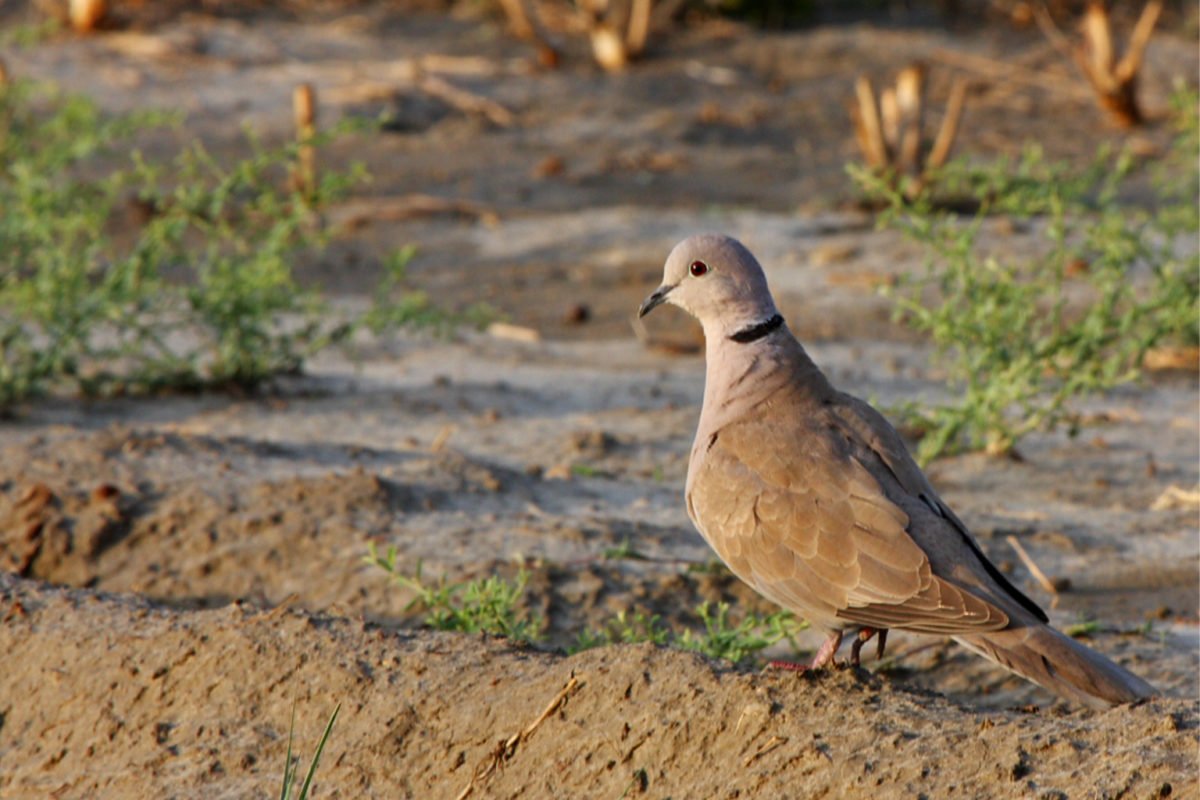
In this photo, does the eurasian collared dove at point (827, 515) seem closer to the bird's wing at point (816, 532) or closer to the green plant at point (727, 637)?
the bird's wing at point (816, 532)

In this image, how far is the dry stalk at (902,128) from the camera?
10273 millimetres

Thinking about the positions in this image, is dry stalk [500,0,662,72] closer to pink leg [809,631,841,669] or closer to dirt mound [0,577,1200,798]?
dirt mound [0,577,1200,798]

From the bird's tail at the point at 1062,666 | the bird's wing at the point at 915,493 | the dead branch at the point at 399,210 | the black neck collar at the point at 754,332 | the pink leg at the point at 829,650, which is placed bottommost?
the dead branch at the point at 399,210

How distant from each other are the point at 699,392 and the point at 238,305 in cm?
198

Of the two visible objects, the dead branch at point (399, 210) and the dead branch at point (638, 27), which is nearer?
the dead branch at point (399, 210)

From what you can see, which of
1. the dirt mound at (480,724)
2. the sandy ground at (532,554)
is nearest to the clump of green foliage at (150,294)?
the sandy ground at (532,554)

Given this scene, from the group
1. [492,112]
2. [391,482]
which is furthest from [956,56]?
[391,482]

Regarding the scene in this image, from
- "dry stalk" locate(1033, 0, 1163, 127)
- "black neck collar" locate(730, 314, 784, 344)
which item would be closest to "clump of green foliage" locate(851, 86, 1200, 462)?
"black neck collar" locate(730, 314, 784, 344)

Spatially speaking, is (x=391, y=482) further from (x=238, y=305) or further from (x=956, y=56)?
(x=956, y=56)

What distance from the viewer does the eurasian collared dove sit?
3.29 meters

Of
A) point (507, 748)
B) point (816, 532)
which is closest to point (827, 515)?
point (816, 532)

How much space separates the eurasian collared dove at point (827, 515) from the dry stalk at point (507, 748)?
1.88ft

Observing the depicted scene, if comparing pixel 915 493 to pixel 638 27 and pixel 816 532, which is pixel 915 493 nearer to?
pixel 816 532

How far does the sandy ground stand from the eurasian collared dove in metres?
0.16
